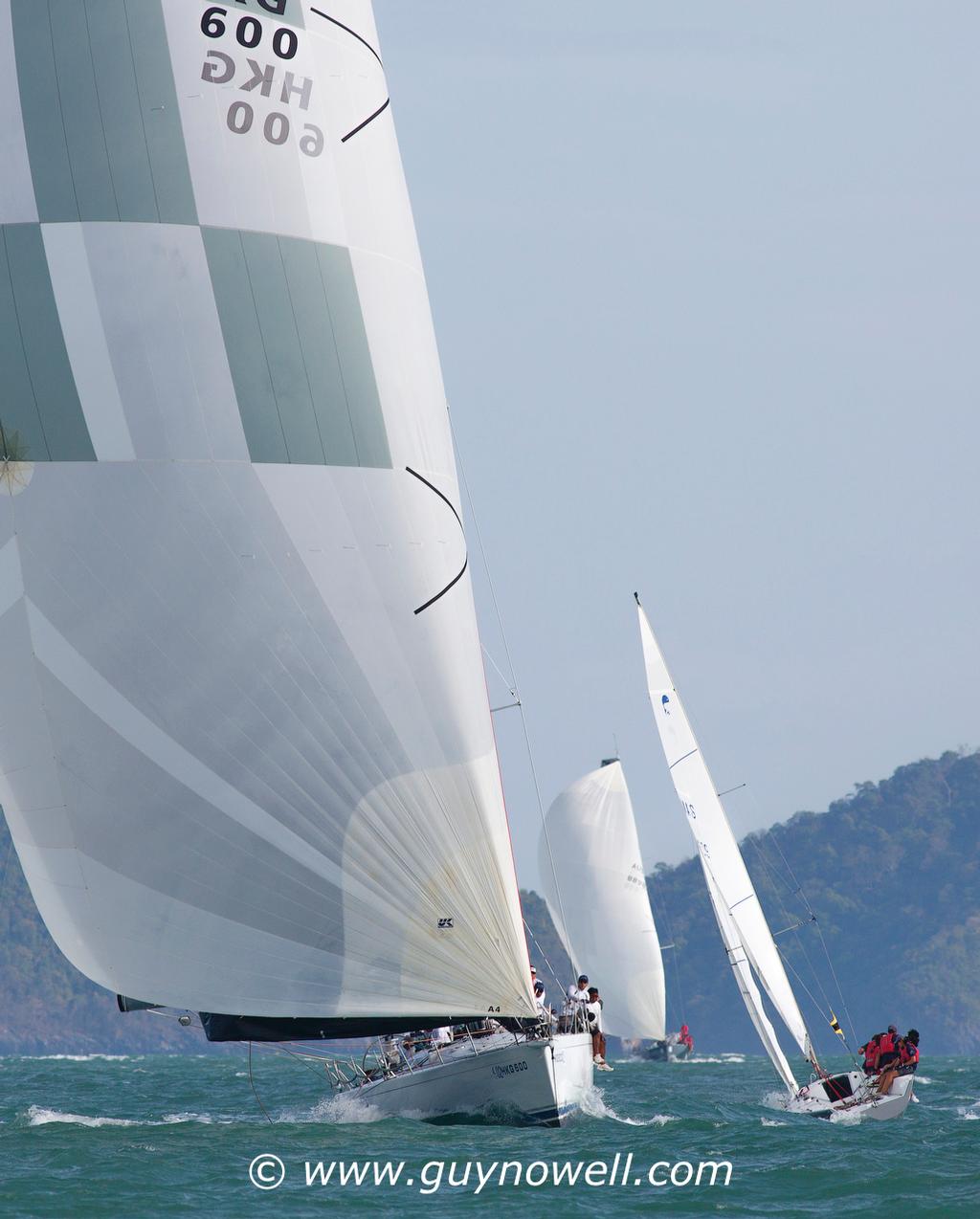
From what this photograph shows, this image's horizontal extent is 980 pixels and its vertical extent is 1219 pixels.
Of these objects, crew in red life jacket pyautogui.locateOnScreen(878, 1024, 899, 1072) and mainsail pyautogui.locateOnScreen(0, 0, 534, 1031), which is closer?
mainsail pyautogui.locateOnScreen(0, 0, 534, 1031)

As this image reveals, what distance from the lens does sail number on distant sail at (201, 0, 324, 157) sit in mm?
16203

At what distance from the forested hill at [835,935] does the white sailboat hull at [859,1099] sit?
274 feet

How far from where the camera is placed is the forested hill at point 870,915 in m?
127

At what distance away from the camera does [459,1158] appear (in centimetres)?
1605

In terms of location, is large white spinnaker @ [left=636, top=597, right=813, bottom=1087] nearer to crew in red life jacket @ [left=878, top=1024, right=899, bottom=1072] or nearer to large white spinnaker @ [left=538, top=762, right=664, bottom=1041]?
crew in red life jacket @ [left=878, top=1024, right=899, bottom=1072]

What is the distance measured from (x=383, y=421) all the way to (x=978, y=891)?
5215 inches

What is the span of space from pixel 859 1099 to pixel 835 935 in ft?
374

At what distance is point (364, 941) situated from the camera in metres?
15.9

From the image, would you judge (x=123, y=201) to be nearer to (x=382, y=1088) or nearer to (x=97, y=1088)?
(x=382, y=1088)

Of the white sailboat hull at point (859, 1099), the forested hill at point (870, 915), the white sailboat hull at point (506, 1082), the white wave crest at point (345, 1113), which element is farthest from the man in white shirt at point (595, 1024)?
the forested hill at point (870, 915)

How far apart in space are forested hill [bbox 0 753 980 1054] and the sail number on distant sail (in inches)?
3657

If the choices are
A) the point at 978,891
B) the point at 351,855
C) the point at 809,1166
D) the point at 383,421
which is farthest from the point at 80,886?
the point at 978,891

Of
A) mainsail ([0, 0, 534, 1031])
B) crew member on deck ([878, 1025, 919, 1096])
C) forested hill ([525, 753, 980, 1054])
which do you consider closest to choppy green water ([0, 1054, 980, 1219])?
crew member on deck ([878, 1025, 919, 1096])

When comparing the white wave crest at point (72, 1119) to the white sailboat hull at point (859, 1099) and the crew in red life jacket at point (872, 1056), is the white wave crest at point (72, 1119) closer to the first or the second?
the white sailboat hull at point (859, 1099)
